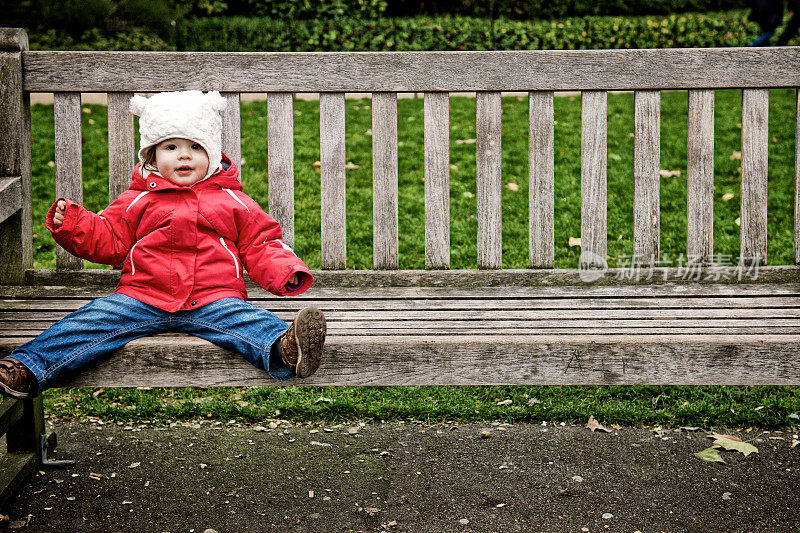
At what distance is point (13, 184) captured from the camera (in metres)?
2.85

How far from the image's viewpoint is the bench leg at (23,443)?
2.71 m

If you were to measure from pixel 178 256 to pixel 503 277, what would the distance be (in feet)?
3.69

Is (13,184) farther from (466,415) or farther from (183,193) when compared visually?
(466,415)

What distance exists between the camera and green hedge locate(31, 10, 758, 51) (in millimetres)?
8720

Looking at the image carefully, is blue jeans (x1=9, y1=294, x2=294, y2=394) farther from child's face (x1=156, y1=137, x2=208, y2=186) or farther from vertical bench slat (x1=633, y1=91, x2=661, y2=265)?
vertical bench slat (x1=633, y1=91, x2=661, y2=265)

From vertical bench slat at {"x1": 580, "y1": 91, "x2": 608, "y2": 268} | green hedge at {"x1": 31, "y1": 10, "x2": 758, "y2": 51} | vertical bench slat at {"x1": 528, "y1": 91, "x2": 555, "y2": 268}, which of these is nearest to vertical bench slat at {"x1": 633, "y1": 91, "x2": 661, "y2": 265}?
vertical bench slat at {"x1": 580, "y1": 91, "x2": 608, "y2": 268}

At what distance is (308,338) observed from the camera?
213 cm

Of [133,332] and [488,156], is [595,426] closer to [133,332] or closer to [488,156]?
[488,156]

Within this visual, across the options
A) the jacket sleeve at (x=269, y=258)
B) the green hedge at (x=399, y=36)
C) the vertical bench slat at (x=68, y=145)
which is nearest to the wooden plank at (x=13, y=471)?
the vertical bench slat at (x=68, y=145)

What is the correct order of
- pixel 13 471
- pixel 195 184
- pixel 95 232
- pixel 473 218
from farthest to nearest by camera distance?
pixel 473 218 < pixel 13 471 < pixel 195 184 < pixel 95 232

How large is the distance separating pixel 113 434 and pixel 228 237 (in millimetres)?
1086

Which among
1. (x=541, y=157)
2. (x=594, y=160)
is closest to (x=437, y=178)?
(x=541, y=157)

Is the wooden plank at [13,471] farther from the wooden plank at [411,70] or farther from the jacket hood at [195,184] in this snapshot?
the wooden plank at [411,70]

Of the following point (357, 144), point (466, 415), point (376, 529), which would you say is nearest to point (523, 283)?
point (466, 415)
